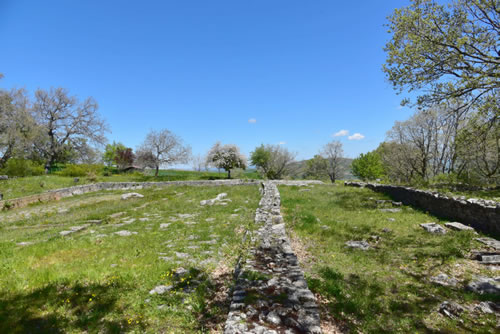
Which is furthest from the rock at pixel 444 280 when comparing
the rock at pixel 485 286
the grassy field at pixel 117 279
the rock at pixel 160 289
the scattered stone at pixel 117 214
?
the scattered stone at pixel 117 214

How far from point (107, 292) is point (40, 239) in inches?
246

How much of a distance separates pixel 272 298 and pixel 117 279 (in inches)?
144

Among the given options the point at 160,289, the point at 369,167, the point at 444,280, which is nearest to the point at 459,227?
the point at 444,280

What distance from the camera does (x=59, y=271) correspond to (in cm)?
543

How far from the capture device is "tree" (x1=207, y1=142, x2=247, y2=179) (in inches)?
1642

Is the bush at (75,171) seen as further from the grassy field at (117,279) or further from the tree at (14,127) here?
the grassy field at (117,279)

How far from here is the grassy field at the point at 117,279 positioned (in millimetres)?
3801

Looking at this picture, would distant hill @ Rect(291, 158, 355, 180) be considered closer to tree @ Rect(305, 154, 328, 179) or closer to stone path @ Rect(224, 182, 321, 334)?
tree @ Rect(305, 154, 328, 179)

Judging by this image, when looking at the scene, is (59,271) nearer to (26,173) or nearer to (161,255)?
(161,255)

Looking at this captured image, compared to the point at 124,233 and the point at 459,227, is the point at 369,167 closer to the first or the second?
the point at 459,227

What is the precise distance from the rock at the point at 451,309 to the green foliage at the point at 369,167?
58761 millimetres

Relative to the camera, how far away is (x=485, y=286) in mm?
4812

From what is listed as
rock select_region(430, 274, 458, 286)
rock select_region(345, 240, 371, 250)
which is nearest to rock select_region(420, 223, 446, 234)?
rock select_region(345, 240, 371, 250)

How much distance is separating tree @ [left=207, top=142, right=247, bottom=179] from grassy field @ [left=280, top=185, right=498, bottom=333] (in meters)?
31.8
